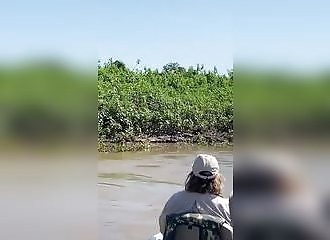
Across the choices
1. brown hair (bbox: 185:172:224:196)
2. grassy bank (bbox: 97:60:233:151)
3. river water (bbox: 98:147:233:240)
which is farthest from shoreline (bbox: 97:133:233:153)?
brown hair (bbox: 185:172:224:196)

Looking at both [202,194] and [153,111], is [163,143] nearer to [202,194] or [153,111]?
[153,111]

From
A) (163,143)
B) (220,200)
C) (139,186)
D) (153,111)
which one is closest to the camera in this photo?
(220,200)

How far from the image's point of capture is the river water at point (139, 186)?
4426mm

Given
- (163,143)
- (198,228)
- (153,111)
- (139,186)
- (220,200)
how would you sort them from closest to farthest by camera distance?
(198,228) < (220,200) < (139,186) < (163,143) < (153,111)

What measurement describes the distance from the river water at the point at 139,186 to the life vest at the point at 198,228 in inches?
55.9

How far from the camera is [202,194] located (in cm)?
150

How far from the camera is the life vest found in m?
1.29

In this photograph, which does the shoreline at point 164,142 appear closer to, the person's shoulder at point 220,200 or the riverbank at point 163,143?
the riverbank at point 163,143

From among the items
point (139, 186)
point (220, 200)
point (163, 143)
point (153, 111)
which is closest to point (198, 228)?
point (220, 200)

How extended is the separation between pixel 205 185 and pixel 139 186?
4.99 m

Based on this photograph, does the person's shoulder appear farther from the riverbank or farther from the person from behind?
the riverbank

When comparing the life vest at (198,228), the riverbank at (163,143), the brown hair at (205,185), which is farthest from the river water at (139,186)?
the life vest at (198,228)

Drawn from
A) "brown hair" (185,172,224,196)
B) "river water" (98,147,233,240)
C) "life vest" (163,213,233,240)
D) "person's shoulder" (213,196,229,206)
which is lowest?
"river water" (98,147,233,240)

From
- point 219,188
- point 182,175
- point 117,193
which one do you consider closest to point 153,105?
point 182,175
